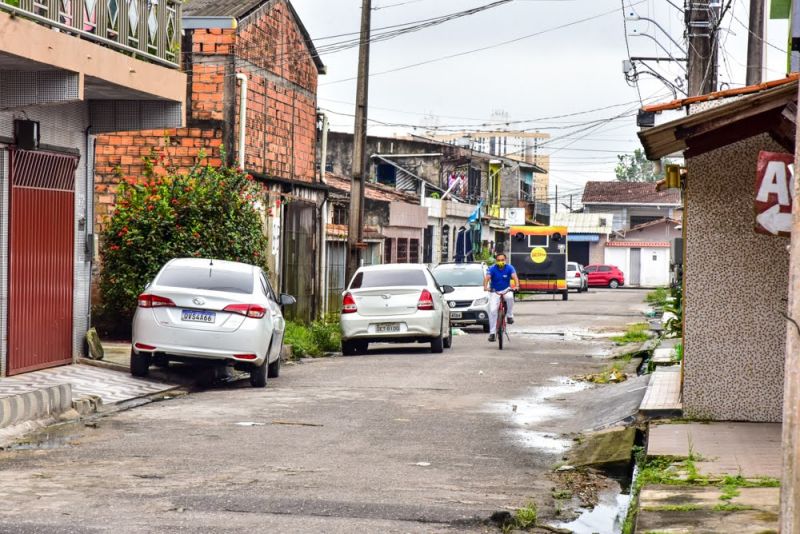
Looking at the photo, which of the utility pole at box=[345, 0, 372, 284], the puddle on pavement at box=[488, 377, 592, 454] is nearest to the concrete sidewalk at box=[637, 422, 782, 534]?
the puddle on pavement at box=[488, 377, 592, 454]

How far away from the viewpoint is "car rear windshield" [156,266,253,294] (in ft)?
53.8

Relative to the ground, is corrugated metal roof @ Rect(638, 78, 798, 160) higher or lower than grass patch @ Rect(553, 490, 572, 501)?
higher

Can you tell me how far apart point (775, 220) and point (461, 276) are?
82.2ft

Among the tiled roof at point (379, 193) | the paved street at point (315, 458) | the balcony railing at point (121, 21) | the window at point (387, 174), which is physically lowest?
the paved street at point (315, 458)

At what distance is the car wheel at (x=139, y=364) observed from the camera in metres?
16.4

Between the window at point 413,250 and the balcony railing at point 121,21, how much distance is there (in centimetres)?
3116

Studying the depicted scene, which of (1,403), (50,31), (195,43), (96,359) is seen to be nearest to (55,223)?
(96,359)

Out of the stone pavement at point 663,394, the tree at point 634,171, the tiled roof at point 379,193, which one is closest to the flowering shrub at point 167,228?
the stone pavement at point 663,394

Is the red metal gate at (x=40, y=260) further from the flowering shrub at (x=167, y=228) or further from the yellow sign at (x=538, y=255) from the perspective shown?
the yellow sign at (x=538, y=255)

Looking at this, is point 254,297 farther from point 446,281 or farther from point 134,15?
point 446,281

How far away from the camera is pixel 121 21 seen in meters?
16.8

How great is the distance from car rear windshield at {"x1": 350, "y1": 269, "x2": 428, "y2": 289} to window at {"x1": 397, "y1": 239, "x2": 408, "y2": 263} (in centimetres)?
2354

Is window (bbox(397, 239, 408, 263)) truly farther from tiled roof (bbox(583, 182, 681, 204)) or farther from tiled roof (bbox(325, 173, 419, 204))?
tiled roof (bbox(583, 182, 681, 204))

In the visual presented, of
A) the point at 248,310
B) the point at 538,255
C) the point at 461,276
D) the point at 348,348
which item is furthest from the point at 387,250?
the point at 248,310
